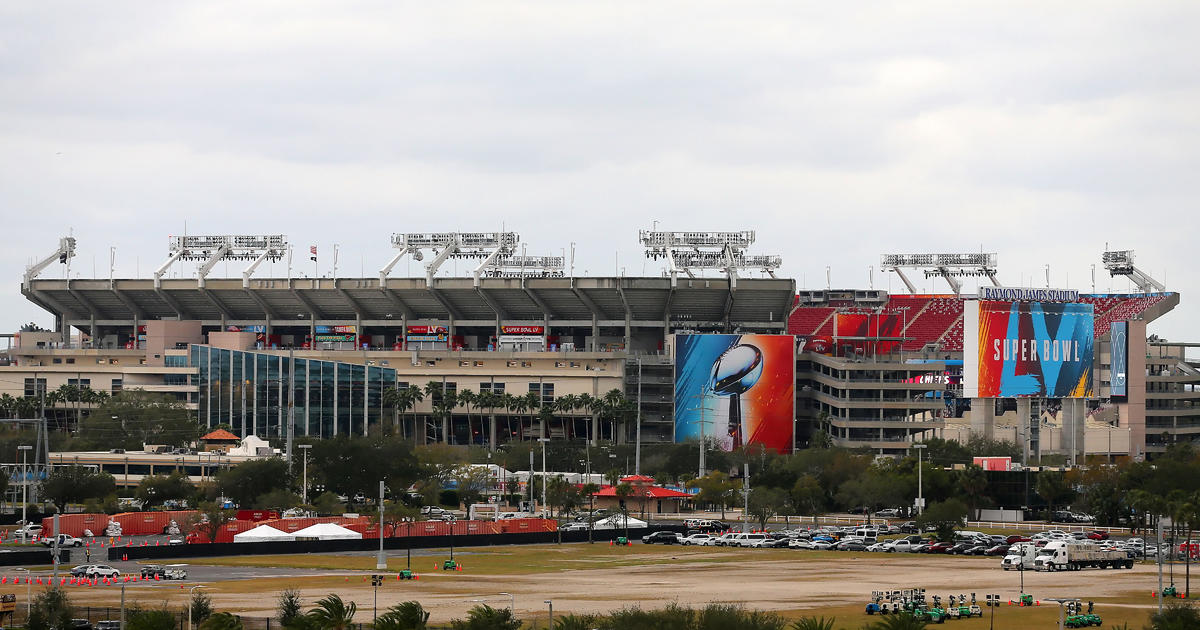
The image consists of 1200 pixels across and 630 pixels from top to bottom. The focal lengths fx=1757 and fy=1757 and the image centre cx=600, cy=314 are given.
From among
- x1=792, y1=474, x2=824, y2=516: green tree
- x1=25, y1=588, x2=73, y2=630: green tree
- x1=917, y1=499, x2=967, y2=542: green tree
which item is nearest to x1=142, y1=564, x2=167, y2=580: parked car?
x1=25, y1=588, x2=73, y2=630: green tree

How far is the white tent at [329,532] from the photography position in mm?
128500

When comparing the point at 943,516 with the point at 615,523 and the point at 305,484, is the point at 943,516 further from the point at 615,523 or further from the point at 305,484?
the point at 305,484

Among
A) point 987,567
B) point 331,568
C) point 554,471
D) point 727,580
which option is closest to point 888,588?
point 727,580

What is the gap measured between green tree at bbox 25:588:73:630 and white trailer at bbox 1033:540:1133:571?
6257 centimetres

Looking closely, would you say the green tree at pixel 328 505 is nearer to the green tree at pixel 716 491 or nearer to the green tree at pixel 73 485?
the green tree at pixel 73 485

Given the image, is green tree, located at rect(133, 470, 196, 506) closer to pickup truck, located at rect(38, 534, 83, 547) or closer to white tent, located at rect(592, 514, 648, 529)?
pickup truck, located at rect(38, 534, 83, 547)

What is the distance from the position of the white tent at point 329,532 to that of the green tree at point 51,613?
150 feet

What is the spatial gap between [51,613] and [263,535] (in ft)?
159

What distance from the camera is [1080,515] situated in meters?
171

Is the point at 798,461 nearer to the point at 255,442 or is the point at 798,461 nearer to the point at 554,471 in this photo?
the point at 554,471

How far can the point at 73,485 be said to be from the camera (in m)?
158

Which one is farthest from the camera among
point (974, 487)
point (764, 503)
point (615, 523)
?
point (974, 487)

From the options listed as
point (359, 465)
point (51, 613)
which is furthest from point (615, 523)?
point (51, 613)

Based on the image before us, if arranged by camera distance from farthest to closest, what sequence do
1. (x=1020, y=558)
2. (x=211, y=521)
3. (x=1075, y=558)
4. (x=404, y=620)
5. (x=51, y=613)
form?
(x=211, y=521), (x=1075, y=558), (x=1020, y=558), (x=51, y=613), (x=404, y=620)
